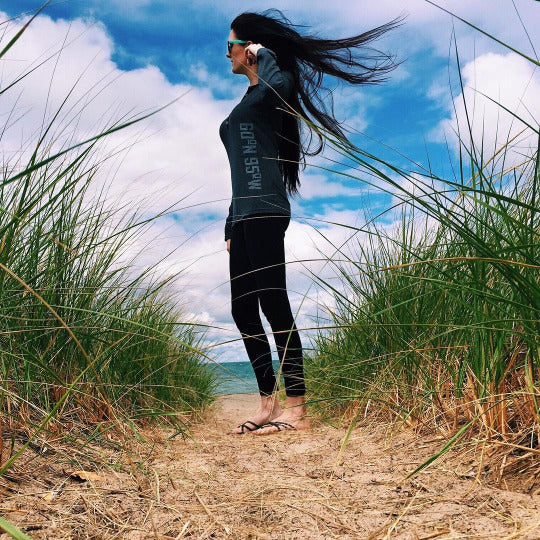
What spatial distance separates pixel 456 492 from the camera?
1.01 meters

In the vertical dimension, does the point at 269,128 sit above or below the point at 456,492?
above

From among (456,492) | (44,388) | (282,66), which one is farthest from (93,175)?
(282,66)

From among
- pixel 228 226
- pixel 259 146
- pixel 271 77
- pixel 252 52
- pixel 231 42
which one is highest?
pixel 231 42

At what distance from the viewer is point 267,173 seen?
2.38 m

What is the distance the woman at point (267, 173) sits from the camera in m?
2.32

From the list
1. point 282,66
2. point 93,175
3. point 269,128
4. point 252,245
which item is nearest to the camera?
point 93,175

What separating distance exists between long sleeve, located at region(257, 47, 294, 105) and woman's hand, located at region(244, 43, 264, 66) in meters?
0.06

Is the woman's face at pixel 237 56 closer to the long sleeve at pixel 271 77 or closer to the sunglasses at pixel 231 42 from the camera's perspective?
the sunglasses at pixel 231 42

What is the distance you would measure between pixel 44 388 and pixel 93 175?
0.65m

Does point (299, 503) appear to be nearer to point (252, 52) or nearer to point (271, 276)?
point (271, 276)

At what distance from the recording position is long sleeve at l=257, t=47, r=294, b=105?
2414mm

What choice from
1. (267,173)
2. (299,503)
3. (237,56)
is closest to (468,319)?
(299,503)

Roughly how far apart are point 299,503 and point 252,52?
218 cm

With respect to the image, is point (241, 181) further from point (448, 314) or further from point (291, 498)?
point (291, 498)
